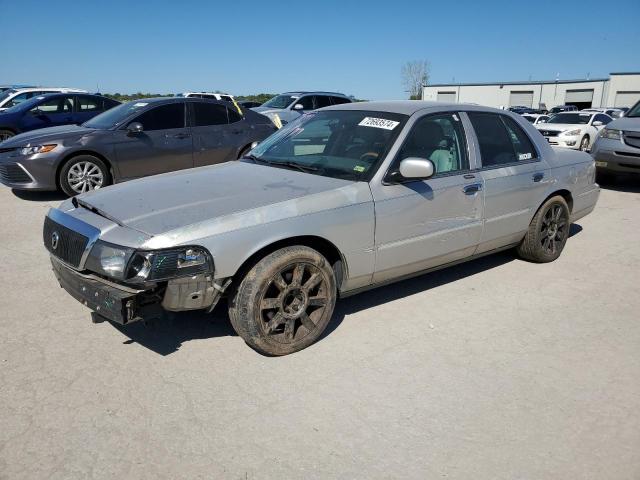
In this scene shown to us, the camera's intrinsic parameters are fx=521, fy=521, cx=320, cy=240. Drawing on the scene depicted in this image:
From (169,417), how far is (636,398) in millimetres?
2686

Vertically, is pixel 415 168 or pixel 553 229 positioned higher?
pixel 415 168

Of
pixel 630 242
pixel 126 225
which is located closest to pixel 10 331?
pixel 126 225

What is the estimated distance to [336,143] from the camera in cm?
426

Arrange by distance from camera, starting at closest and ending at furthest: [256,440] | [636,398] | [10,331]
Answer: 1. [256,440]
2. [636,398]
3. [10,331]

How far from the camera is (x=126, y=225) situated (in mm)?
3129

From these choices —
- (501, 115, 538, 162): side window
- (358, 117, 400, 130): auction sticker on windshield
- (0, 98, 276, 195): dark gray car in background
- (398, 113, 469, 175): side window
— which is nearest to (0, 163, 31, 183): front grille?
(0, 98, 276, 195): dark gray car in background

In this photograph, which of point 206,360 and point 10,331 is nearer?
point 206,360

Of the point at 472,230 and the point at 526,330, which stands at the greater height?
the point at 472,230

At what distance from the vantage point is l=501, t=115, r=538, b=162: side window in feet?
16.0

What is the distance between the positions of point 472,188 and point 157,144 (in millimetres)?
5537

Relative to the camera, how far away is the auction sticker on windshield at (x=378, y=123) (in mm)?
4047

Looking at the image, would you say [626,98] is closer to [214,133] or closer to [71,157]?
[214,133]

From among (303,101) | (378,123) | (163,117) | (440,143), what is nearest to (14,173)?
(163,117)

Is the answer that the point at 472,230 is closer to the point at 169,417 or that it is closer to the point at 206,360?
the point at 206,360
